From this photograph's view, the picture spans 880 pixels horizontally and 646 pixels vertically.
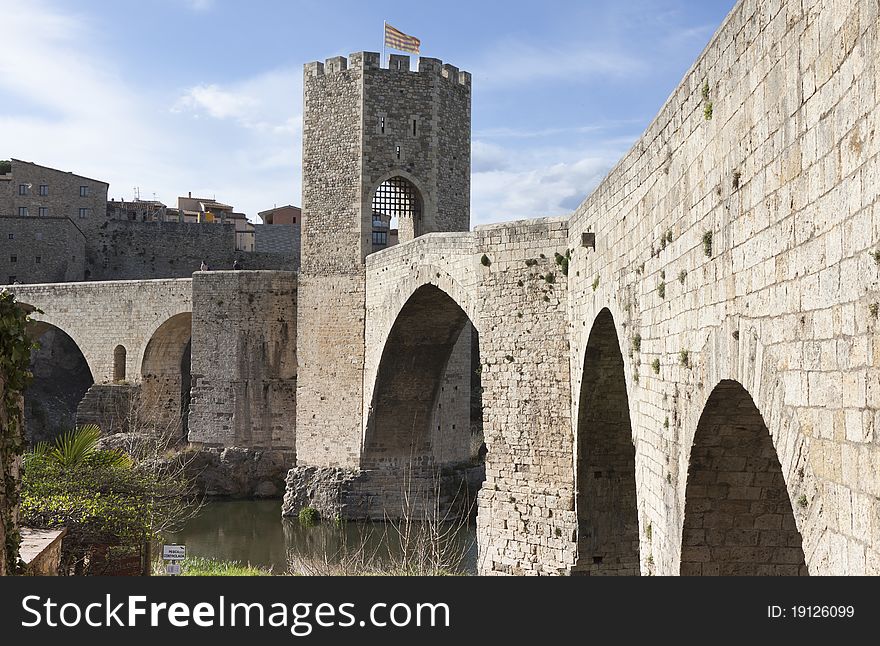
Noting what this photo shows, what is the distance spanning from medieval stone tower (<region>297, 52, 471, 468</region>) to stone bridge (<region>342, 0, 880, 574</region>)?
7.14 meters

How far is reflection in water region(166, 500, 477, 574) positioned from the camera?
17.2 m

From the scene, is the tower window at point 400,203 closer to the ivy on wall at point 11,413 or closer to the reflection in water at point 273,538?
the reflection in water at point 273,538

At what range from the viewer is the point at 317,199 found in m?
19.7

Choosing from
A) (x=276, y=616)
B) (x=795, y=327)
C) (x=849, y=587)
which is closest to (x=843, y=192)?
(x=795, y=327)

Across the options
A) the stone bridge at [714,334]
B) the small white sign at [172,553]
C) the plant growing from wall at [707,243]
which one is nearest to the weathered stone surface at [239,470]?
the stone bridge at [714,334]

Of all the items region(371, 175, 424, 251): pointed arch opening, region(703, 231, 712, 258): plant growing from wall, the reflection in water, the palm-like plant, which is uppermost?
region(371, 175, 424, 251): pointed arch opening

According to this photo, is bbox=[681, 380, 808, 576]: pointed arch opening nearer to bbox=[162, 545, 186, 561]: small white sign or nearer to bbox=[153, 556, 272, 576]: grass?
bbox=[162, 545, 186, 561]: small white sign

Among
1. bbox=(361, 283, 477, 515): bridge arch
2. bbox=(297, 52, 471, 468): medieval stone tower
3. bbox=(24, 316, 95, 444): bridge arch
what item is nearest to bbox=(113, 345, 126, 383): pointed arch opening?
bbox=(24, 316, 95, 444): bridge arch

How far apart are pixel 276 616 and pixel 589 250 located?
6871 millimetres

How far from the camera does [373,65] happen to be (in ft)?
63.5

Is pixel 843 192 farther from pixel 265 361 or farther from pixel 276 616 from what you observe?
pixel 265 361

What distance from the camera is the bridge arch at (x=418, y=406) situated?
18094mm

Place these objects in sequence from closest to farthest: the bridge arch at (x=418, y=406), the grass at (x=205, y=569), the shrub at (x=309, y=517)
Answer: the grass at (x=205, y=569) → the bridge arch at (x=418, y=406) → the shrub at (x=309, y=517)

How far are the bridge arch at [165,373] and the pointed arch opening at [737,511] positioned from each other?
19864mm
